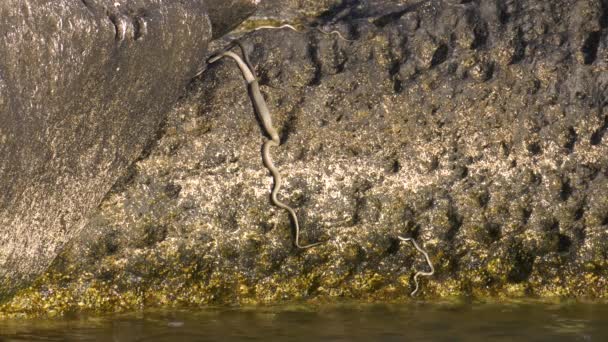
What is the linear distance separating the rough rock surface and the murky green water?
6.2 inches

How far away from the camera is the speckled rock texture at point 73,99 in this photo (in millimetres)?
3627

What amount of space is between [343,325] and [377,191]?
0.71m

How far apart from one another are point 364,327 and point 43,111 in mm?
1597

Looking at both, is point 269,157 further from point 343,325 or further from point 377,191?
point 343,325

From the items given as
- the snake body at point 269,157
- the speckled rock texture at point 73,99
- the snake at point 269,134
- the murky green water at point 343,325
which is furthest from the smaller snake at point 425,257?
the speckled rock texture at point 73,99

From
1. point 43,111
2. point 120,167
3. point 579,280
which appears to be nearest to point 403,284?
point 579,280

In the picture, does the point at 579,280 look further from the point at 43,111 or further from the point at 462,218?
the point at 43,111

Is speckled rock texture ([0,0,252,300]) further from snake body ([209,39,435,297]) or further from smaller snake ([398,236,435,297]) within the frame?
smaller snake ([398,236,435,297])

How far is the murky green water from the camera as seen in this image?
429 centimetres

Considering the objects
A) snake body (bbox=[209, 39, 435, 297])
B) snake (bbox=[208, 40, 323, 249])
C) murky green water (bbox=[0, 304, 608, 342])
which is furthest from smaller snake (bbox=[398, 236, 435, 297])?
snake (bbox=[208, 40, 323, 249])

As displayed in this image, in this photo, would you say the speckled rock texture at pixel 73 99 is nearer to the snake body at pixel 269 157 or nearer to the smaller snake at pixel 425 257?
the snake body at pixel 269 157

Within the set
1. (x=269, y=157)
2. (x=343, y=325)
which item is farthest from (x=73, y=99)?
(x=343, y=325)

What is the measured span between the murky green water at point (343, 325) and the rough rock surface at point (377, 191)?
157mm

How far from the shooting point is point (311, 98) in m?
5.05
